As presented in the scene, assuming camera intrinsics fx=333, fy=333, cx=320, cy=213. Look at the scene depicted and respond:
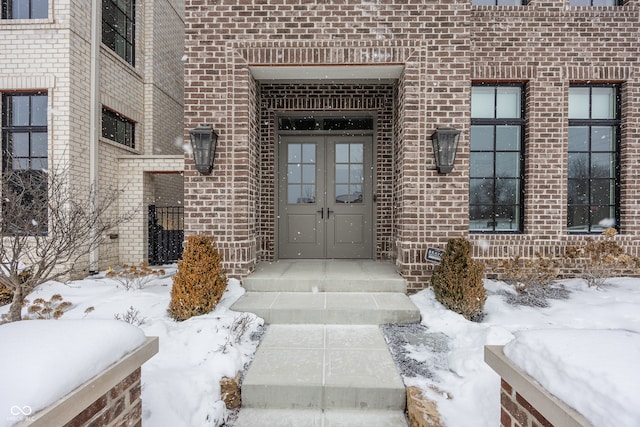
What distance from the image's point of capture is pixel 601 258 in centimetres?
464

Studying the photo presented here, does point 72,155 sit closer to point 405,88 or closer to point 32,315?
point 32,315

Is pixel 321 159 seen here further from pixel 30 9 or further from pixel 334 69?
pixel 30 9

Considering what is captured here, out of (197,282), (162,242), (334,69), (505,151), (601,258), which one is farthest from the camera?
(162,242)

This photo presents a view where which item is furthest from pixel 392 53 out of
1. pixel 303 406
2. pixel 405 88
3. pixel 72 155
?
pixel 72 155

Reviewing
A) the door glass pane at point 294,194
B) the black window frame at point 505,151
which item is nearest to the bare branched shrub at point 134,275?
the door glass pane at point 294,194

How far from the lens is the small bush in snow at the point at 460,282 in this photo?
372 centimetres

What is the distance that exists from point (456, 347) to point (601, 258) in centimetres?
313

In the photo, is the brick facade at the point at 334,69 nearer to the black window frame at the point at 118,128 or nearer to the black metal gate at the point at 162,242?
the black metal gate at the point at 162,242

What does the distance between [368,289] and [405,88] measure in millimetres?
2819

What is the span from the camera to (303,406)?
2553mm

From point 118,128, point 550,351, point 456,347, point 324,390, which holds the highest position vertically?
point 118,128

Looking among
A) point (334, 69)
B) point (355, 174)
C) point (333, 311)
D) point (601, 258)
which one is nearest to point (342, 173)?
point (355, 174)

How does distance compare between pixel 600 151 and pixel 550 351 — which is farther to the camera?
pixel 600 151

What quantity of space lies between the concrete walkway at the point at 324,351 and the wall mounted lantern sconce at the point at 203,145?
5.56 ft
